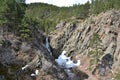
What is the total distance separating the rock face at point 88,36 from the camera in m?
109

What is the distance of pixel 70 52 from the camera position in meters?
120

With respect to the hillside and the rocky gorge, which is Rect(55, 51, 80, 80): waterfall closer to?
the hillside

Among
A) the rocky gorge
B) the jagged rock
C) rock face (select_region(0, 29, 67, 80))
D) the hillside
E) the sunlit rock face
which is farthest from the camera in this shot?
the sunlit rock face

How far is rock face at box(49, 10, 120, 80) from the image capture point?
357ft

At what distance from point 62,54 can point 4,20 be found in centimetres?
3963

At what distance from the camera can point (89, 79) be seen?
93438 mm

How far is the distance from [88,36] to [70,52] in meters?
11.0

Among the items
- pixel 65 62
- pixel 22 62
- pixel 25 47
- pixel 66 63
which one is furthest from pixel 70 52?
pixel 22 62

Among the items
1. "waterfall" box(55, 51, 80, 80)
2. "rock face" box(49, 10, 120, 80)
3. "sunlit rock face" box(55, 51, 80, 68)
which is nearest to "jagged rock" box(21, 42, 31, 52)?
"waterfall" box(55, 51, 80, 80)

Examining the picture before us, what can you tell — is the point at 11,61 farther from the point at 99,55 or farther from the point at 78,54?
the point at 78,54

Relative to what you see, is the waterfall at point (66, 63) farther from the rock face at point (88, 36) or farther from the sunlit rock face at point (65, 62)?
the rock face at point (88, 36)

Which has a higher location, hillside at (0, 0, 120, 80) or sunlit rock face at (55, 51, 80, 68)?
hillside at (0, 0, 120, 80)

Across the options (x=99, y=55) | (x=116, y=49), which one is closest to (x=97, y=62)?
(x=99, y=55)

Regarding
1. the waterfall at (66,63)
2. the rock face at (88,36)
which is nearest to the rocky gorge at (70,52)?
the rock face at (88,36)
